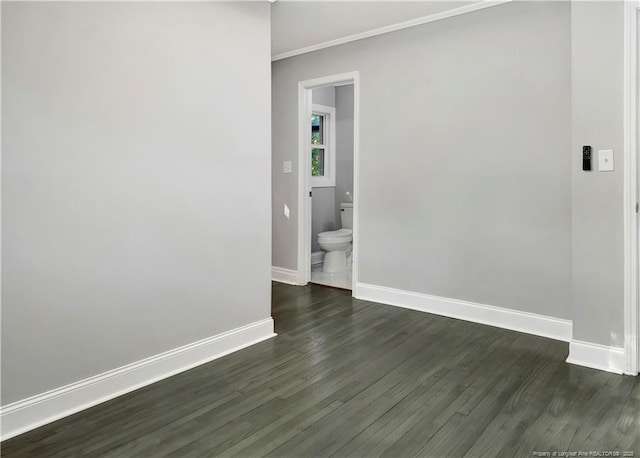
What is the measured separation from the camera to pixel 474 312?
352 centimetres

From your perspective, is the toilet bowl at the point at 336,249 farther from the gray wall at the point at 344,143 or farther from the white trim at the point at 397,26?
the white trim at the point at 397,26

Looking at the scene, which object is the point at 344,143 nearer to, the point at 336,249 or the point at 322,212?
the point at 322,212

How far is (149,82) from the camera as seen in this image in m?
→ 2.41

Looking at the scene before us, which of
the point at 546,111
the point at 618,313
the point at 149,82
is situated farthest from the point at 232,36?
the point at 618,313

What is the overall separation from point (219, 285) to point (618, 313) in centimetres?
238

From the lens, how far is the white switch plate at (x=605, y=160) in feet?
8.33

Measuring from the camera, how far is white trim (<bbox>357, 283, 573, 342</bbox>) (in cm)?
315

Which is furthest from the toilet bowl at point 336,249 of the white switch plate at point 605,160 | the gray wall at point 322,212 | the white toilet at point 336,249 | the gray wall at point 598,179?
the white switch plate at point 605,160

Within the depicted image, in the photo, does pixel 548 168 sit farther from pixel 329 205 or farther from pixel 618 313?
pixel 329 205

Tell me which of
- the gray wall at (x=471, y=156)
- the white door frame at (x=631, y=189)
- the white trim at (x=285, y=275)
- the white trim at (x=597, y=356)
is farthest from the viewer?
the white trim at (x=285, y=275)

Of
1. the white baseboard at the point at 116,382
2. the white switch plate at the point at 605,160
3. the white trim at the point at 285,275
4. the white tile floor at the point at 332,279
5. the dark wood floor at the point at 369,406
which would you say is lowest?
the dark wood floor at the point at 369,406

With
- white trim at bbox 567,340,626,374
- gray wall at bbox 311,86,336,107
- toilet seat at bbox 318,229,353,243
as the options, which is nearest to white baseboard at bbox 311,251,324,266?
toilet seat at bbox 318,229,353,243

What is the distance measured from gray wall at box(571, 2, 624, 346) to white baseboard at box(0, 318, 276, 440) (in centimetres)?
209

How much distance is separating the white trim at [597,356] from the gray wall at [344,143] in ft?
12.2
